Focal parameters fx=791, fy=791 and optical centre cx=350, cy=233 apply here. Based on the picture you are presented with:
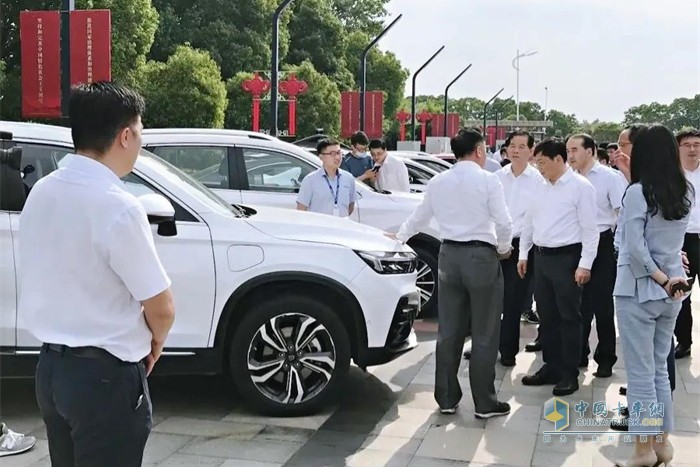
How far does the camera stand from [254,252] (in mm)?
4801

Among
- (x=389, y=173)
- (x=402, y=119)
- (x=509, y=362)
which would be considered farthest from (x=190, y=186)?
(x=402, y=119)

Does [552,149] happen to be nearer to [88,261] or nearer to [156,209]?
[156,209]

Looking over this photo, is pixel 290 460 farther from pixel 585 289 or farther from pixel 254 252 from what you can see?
pixel 585 289

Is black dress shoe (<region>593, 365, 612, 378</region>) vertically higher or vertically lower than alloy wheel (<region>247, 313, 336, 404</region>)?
lower

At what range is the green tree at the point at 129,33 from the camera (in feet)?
84.3

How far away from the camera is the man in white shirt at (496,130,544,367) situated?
20.9ft

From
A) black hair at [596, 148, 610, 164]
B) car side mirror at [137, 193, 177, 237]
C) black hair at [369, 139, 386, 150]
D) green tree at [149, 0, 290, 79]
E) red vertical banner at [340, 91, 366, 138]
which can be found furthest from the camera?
green tree at [149, 0, 290, 79]

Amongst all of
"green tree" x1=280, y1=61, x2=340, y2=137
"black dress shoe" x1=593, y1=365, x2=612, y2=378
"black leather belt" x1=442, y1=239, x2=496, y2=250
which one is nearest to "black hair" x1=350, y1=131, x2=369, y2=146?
"black dress shoe" x1=593, y1=365, x2=612, y2=378

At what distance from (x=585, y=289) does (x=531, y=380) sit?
90 cm

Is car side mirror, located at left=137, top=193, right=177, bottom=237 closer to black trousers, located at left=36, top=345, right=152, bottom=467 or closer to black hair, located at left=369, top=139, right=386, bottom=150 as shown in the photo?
black trousers, located at left=36, top=345, right=152, bottom=467

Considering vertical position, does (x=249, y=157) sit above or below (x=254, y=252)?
above

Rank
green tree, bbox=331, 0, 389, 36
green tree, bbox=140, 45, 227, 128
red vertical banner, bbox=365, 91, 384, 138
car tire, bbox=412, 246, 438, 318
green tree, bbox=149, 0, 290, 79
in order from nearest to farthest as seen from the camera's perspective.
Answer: car tire, bbox=412, 246, 438, 318 < green tree, bbox=140, 45, 227, 128 < red vertical banner, bbox=365, 91, 384, 138 < green tree, bbox=149, 0, 290, 79 < green tree, bbox=331, 0, 389, 36

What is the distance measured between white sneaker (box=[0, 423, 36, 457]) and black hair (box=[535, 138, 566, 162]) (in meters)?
3.76

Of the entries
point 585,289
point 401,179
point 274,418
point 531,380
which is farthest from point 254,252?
point 401,179
